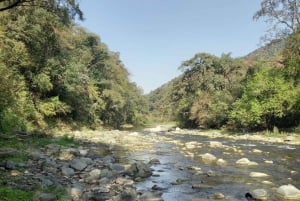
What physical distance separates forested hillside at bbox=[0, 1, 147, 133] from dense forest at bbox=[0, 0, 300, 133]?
51mm

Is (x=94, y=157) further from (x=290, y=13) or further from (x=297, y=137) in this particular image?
(x=290, y=13)

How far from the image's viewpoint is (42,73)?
22.4 m

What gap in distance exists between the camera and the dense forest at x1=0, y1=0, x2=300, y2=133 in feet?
→ 55.5

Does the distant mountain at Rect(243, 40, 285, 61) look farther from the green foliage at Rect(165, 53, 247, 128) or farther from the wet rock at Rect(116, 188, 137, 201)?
the wet rock at Rect(116, 188, 137, 201)

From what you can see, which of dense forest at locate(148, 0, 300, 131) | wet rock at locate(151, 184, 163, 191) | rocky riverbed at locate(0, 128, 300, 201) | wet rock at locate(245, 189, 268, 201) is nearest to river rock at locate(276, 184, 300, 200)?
rocky riverbed at locate(0, 128, 300, 201)

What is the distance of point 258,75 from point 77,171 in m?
25.4

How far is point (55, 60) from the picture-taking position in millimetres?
24188

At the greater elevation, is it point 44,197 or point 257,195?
point 44,197

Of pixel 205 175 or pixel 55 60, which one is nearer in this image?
pixel 205 175

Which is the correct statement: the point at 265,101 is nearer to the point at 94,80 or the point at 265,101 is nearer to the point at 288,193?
the point at 94,80

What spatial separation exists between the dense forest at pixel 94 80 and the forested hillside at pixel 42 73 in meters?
0.05

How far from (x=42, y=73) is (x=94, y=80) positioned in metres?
15.6

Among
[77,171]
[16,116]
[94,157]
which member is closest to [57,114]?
[16,116]

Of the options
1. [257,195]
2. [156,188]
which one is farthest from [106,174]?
[257,195]
